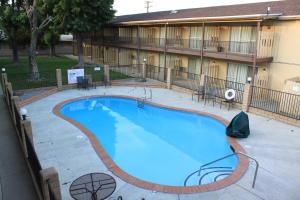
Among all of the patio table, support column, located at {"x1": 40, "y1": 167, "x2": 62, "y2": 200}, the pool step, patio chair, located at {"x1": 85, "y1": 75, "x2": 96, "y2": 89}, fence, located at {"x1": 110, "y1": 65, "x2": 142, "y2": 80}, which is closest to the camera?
support column, located at {"x1": 40, "y1": 167, "x2": 62, "y2": 200}

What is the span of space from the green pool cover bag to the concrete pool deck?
0.31 meters

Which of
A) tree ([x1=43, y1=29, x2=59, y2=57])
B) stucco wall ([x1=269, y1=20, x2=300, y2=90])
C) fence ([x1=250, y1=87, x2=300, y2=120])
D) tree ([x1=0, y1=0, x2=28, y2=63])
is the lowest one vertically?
fence ([x1=250, y1=87, x2=300, y2=120])

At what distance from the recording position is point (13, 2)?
27172 mm

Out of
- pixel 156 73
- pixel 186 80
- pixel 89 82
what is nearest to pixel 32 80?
pixel 89 82

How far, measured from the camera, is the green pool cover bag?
38.1 ft

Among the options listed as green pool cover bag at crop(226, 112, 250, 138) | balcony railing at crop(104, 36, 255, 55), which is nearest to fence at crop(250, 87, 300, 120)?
balcony railing at crop(104, 36, 255, 55)

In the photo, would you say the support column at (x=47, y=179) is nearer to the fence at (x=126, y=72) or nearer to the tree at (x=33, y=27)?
the tree at (x=33, y=27)

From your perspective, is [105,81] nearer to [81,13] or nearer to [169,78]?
[169,78]

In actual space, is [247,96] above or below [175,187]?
above

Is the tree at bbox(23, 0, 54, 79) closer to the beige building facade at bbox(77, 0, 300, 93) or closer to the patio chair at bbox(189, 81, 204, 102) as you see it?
the beige building facade at bbox(77, 0, 300, 93)

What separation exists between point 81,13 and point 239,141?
19881 millimetres

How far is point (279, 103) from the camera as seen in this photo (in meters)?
14.9

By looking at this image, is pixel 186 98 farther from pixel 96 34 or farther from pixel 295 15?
pixel 96 34

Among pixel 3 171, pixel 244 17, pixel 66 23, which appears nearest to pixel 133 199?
pixel 3 171
